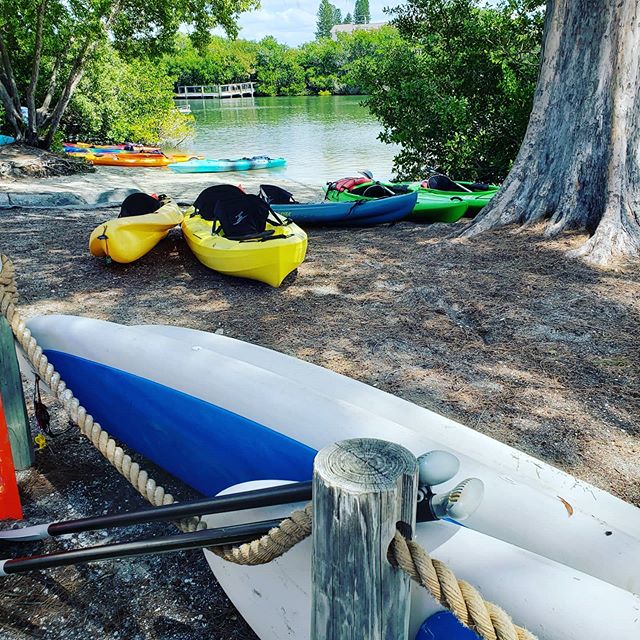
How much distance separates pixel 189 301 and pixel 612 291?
352 cm

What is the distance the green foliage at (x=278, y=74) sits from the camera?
70.6 m

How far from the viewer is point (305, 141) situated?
2627 cm

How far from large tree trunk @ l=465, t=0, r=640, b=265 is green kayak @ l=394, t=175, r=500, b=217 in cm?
188

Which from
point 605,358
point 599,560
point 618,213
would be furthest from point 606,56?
point 599,560

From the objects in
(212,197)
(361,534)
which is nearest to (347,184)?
(212,197)

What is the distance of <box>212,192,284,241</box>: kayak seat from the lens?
585cm

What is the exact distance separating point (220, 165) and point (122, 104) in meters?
5.85

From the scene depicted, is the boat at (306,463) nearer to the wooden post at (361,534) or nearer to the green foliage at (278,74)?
the wooden post at (361,534)

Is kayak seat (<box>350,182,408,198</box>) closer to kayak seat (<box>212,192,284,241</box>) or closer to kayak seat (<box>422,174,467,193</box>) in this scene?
kayak seat (<box>422,174,467,193</box>)

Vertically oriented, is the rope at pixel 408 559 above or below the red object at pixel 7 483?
above

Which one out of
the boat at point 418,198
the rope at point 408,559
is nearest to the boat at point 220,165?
the boat at point 418,198

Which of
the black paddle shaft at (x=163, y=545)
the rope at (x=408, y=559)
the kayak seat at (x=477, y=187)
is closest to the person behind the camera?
the rope at (x=408, y=559)

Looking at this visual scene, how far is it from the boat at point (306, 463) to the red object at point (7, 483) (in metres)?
0.48

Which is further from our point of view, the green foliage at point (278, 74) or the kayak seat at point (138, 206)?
the green foliage at point (278, 74)
